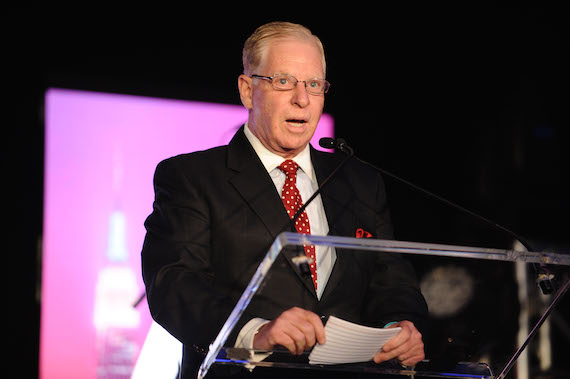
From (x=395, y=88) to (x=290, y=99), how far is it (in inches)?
118

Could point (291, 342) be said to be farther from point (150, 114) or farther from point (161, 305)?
point (150, 114)

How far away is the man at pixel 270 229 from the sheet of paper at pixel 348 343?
31mm

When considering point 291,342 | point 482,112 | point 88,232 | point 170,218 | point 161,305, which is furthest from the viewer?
point 482,112

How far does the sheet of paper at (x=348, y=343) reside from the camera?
1.39 m

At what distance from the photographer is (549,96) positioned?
208 inches

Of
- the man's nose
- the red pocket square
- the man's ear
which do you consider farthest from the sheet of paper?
the man's ear

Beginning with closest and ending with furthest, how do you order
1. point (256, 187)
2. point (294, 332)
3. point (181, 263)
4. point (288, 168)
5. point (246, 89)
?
point (294, 332), point (181, 263), point (256, 187), point (288, 168), point (246, 89)

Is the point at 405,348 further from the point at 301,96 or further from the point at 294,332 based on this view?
the point at 301,96

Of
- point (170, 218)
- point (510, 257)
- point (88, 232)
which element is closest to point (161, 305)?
point (170, 218)

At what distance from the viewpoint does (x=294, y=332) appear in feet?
4.58

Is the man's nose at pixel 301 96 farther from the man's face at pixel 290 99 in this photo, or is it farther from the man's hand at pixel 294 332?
the man's hand at pixel 294 332

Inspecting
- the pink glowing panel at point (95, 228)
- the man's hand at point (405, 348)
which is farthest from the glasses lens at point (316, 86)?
the pink glowing panel at point (95, 228)

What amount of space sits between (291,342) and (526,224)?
4.33 m

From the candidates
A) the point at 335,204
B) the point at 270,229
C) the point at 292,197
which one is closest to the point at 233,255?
the point at 270,229
